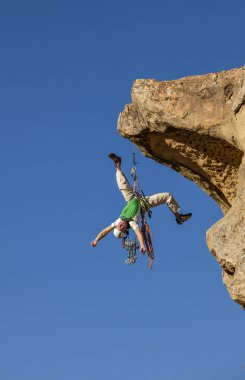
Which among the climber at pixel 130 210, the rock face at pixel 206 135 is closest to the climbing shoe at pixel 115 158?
the climber at pixel 130 210

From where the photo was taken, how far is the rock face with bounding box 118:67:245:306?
44.4ft

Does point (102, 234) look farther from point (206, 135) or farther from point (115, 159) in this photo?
point (206, 135)

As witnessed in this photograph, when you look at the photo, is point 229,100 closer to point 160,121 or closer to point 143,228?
point 160,121

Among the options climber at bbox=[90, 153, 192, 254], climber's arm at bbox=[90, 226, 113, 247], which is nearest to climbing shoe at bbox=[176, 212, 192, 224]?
climber at bbox=[90, 153, 192, 254]

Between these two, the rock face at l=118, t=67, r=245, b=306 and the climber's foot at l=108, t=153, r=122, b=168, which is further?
the climber's foot at l=108, t=153, r=122, b=168

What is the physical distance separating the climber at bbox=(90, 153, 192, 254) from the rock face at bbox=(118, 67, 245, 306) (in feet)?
1.99

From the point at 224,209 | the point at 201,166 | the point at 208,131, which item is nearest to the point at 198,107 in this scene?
the point at 208,131

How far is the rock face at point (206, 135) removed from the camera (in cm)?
1352

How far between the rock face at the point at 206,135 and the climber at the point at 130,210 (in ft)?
1.99

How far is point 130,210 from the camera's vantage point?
53.7 feet

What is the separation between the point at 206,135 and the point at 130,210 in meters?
2.32

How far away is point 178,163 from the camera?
16.5 m

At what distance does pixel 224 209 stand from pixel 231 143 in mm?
2353

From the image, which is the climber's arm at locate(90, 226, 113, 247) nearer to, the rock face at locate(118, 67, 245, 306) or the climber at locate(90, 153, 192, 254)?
the climber at locate(90, 153, 192, 254)
